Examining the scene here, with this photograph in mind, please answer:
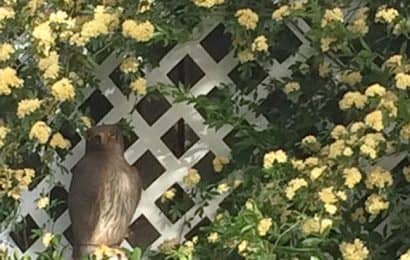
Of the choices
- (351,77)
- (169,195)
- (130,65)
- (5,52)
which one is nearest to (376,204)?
(351,77)

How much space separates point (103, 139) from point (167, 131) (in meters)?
0.22

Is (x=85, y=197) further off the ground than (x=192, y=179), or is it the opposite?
(x=85, y=197)

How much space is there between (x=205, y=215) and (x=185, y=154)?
0.49 ft

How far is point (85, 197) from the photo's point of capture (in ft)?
7.37

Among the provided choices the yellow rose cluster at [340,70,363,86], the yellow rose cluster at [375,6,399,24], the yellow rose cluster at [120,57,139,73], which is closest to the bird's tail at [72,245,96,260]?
the yellow rose cluster at [120,57,139,73]

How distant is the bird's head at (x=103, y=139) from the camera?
7.41 feet

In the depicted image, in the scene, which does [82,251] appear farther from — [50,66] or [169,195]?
[50,66]

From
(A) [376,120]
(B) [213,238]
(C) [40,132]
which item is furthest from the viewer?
(C) [40,132]

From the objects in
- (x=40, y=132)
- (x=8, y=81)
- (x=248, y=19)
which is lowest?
(x=248, y=19)

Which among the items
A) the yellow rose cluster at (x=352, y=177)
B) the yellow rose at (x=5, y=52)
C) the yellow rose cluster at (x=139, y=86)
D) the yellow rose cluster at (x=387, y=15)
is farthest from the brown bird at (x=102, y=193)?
the yellow rose cluster at (x=387, y=15)

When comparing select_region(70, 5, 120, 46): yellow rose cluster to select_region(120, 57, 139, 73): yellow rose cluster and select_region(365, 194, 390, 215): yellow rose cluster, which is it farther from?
select_region(365, 194, 390, 215): yellow rose cluster

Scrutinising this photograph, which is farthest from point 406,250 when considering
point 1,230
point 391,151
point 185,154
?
point 1,230

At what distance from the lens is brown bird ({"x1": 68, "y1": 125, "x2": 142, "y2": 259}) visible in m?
2.23

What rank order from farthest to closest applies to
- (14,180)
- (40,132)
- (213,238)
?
1. (14,180)
2. (40,132)
3. (213,238)
